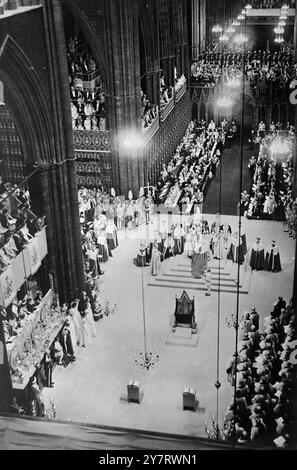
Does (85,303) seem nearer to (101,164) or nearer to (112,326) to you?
(112,326)

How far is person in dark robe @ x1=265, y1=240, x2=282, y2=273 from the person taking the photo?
21781mm

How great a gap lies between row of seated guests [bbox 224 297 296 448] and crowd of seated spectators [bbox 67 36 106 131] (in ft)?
40.5

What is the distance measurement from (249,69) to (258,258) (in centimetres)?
1784

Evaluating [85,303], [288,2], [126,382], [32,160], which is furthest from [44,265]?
[288,2]

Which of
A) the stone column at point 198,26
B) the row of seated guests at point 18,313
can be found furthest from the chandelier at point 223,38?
the row of seated guests at point 18,313

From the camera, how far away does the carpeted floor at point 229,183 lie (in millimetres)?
27469

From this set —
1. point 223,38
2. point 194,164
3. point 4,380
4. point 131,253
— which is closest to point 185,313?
point 131,253

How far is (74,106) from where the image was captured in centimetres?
2750

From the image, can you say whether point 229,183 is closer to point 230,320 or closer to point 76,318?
point 230,320

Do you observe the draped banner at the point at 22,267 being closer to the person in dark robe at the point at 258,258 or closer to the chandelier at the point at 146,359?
the chandelier at the point at 146,359

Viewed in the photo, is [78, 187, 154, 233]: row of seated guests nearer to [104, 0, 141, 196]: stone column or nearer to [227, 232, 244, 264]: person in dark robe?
[104, 0, 141, 196]: stone column

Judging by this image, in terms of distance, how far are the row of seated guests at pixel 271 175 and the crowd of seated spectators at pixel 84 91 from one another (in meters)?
7.01

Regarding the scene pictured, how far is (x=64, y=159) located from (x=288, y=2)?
31.5m

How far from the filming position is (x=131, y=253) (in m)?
23.8
